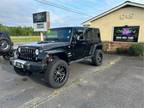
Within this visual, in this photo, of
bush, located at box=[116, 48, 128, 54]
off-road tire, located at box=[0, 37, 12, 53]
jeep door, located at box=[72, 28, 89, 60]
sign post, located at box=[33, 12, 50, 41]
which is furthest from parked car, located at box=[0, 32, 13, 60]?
bush, located at box=[116, 48, 128, 54]

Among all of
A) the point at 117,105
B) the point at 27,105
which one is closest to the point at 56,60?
the point at 27,105

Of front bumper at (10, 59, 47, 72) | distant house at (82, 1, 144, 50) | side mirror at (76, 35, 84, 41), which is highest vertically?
distant house at (82, 1, 144, 50)

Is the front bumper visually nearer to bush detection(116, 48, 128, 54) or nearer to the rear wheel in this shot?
the rear wheel

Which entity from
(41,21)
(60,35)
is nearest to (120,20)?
(41,21)

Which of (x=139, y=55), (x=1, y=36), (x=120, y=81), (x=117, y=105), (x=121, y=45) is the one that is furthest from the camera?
(x=121, y=45)

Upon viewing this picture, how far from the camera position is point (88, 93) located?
391 centimetres

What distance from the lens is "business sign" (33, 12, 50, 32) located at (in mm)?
12656

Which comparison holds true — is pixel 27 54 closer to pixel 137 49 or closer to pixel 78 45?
pixel 78 45

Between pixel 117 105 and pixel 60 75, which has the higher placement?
pixel 60 75

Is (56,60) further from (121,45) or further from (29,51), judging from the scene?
(121,45)

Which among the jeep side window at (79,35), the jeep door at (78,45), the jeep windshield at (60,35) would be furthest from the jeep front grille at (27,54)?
the jeep side window at (79,35)

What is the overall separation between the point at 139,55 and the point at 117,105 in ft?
25.9

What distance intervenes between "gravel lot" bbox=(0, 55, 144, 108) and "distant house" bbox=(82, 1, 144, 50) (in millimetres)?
6425

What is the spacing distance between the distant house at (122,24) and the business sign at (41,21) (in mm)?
4367
